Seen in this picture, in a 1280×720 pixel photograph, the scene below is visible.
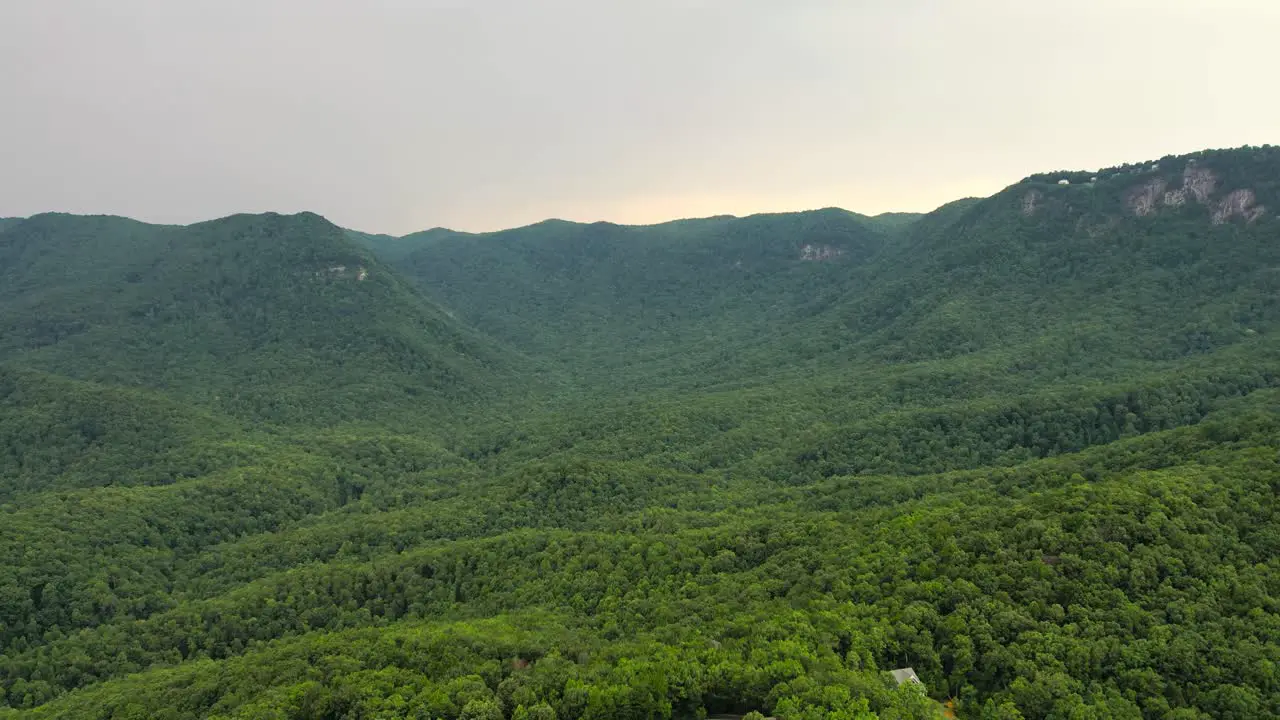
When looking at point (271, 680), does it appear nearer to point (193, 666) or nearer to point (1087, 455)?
point (193, 666)

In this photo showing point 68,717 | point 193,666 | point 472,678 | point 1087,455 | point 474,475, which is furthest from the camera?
point 474,475

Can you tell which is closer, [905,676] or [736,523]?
[905,676]

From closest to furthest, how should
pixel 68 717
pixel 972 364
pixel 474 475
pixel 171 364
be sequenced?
1. pixel 68 717
2. pixel 474 475
3. pixel 972 364
4. pixel 171 364

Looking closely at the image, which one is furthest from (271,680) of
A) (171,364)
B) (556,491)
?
(171,364)

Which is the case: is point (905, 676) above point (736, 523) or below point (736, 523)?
above

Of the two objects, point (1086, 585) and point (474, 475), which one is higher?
point (1086, 585)

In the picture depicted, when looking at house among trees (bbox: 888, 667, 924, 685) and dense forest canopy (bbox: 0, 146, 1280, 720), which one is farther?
dense forest canopy (bbox: 0, 146, 1280, 720)

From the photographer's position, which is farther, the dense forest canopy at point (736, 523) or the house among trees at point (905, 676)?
the dense forest canopy at point (736, 523)

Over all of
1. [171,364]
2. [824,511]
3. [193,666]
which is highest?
[171,364]
